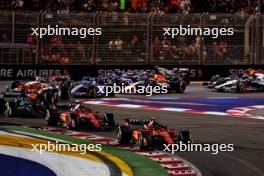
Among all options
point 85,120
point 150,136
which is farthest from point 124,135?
point 85,120

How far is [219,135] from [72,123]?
3375mm

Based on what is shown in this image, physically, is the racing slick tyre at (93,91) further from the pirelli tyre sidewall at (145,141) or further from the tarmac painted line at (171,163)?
the pirelli tyre sidewall at (145,141)

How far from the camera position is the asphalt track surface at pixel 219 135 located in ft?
38.7

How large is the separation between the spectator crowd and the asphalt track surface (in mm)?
10246

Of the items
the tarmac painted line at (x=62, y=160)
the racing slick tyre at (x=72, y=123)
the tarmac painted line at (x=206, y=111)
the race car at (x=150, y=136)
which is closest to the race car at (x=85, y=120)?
the racing slick tyre at (x=72, y=123)

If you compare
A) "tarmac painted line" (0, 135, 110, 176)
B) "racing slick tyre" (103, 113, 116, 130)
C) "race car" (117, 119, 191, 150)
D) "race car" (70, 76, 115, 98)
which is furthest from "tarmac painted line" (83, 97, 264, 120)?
"tarmac painted line" (0, 135, 110, 176)

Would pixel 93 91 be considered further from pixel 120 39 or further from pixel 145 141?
pixel 145 141

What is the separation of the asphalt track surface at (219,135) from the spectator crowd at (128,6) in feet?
33.6

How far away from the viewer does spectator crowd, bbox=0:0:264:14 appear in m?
30.8

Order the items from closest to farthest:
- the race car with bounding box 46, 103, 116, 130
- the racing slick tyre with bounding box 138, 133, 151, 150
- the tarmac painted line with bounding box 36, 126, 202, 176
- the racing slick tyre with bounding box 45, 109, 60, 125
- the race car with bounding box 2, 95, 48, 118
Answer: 1. the tarmac painted line with bounding box 36, 126, 202, 176
2. the racing slick tyre with bounding box 138, 133, 151, 150
3. the race car with bounding box 46, 103, 116, 130
4. the racing slick tyre with bounding box 45, 109, 60, 125
5. the race car with bounding box 2, 95, 48, 118

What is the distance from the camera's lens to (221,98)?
82.6 feet

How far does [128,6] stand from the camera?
31859mm

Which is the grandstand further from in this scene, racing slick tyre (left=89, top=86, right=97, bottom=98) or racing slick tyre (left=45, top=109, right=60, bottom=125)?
racing slick tyre (left=45, top=109, right=60, bottom=125)

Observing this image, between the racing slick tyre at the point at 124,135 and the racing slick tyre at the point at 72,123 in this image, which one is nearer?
the racing slick tyre at the point at 124,135
